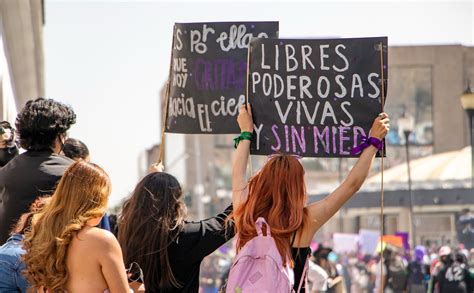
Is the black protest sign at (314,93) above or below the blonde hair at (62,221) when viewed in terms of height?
above

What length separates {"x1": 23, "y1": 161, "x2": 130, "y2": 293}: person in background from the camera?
6.09 m

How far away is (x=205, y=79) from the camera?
9.54m

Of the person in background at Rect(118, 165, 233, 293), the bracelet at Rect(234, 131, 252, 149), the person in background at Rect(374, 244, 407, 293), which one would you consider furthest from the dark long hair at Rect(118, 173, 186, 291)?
the person in background at Rect(374, 244, 407, 293)

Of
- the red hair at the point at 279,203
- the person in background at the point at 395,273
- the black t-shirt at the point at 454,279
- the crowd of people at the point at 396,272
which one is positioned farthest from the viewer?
the person in background at the point at 395,273

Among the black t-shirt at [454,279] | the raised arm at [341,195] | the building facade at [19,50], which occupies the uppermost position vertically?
the building facade at [19,50]

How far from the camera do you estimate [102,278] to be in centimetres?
611

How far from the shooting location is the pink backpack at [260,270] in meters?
6.48

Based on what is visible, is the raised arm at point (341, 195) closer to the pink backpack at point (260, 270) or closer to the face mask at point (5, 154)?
the pink backpack at point (260, 270)

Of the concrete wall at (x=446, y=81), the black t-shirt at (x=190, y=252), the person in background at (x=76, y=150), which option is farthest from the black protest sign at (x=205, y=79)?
the concrete wall at (x=446, y=81)

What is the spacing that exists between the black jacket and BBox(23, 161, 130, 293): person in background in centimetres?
91

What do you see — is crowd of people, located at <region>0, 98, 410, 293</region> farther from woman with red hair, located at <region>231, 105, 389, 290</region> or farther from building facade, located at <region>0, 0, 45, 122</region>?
building facade, located at <region>0, 0, 45, 122</region>

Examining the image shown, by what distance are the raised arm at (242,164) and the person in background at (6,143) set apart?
142 cm

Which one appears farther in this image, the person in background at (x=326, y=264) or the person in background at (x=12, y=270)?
the person in background at (x=326, y=264)

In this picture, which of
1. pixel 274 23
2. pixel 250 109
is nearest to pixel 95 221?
pixel 250 109
